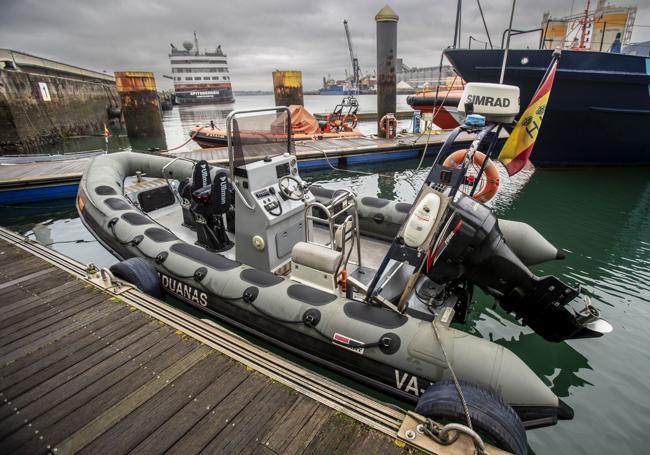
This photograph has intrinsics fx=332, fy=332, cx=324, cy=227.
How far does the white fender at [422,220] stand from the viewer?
8.38 feet

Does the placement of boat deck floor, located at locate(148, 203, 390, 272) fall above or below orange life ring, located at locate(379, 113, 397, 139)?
below

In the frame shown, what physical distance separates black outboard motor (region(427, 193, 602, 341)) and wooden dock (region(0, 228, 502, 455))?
54.0 inches

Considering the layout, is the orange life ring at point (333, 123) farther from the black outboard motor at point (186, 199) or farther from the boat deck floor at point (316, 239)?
the black outboard motor at point (186, 199)

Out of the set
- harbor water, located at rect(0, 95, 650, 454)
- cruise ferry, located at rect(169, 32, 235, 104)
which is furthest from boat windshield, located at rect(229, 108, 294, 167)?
cruise ferry, located at rect(169, 32, 235, 104)

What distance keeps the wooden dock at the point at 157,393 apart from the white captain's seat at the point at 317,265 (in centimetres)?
97

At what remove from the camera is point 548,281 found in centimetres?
268

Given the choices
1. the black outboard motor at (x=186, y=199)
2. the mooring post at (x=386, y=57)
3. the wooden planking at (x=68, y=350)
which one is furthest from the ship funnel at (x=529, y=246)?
the mooring post at (x=386, y=57)

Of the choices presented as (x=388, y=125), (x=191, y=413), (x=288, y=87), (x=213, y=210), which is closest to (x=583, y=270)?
(x=213, y=210)

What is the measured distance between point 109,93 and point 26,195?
36963 millimetres

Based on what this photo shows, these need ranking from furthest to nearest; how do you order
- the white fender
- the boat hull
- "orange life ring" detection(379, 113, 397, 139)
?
"orange life ring" detection(379, 113, 397, 139), the white fender, the boat hull

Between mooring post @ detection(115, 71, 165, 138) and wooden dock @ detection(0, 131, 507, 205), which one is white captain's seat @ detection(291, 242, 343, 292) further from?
mooring post @ detection(115, 71, 165, 138)

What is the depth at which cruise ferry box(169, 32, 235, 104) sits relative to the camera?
65250mm

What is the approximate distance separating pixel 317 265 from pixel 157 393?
1.69 meters

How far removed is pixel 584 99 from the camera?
9.99m
